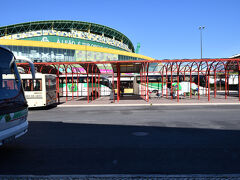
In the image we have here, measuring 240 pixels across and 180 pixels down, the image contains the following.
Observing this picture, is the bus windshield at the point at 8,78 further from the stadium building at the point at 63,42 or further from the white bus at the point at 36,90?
the stadium building at the point at 63,42

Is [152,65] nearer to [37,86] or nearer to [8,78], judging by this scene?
[37,86]

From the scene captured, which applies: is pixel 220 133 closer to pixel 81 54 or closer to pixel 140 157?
pixel 140 157

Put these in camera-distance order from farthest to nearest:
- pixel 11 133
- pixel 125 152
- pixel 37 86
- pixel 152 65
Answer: pixel 152 65 → pixel 37 86 → pixel 125 152 → pixel 11 133

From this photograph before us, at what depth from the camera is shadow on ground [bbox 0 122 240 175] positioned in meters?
3.31

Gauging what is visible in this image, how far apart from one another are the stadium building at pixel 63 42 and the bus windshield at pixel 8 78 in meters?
33.2

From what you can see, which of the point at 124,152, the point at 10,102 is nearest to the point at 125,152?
the point at 124,152

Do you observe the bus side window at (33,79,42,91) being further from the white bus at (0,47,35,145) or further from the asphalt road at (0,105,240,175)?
the white bus at (0,47,35,145)

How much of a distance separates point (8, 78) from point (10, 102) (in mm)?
655

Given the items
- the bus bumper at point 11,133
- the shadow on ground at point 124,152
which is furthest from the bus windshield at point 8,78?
the shadow on ground at point 124,152

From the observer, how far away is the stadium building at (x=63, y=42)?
36125 millimetres

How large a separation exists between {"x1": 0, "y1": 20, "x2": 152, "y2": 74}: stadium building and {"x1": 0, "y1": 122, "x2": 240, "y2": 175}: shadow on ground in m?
32.4

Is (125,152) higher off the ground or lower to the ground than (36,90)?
lower

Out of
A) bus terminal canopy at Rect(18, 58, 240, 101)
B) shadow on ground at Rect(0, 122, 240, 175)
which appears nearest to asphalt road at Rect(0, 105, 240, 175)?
shadow on ground at Rect(0, 122, 240, 175)

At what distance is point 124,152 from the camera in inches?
162
